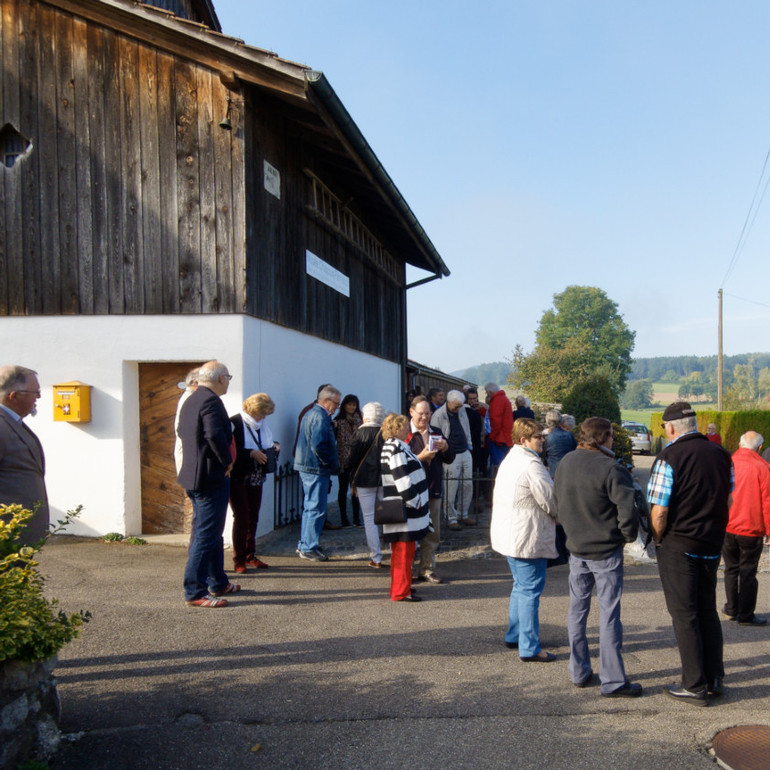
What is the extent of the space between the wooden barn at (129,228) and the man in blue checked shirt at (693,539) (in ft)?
17.3

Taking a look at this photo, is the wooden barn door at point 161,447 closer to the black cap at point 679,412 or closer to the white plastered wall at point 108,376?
the white plastered wall at point 108,376

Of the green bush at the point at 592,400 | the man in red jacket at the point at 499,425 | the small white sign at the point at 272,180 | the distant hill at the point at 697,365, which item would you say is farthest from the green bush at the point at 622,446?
the distant hill at the point at 697,365

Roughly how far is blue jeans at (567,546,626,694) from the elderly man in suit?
3.37 meters

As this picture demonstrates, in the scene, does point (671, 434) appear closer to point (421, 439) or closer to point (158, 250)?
point (421, 439)

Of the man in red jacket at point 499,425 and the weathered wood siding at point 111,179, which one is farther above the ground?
the weathered wood siding at point 111,179

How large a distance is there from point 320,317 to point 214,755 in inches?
337

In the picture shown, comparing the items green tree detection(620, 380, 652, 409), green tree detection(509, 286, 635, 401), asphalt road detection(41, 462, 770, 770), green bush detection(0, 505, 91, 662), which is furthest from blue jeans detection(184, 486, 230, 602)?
green tree detection(620, 380, 652, 409)

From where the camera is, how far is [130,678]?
453 cm

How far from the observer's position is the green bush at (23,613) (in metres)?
3.20

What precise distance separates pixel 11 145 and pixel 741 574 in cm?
961

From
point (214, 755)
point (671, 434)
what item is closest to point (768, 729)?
point (671, 434)

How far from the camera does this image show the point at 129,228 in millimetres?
8789

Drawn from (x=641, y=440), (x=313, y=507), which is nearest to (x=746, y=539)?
(x=313, y=507)

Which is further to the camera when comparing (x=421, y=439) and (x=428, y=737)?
(x=421, y=439)
